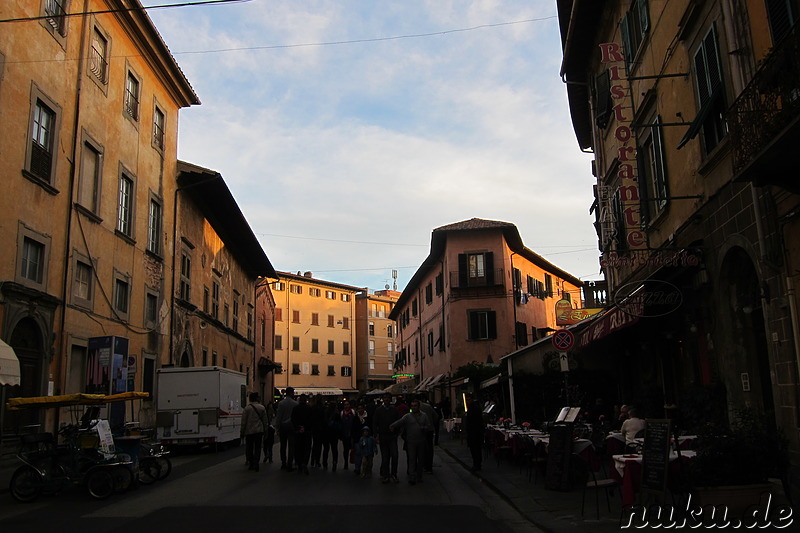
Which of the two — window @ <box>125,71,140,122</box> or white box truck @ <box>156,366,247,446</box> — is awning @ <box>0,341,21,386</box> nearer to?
white box truck @ <box>156,366,247,446</box>

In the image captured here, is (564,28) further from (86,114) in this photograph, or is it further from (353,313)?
(353,313)

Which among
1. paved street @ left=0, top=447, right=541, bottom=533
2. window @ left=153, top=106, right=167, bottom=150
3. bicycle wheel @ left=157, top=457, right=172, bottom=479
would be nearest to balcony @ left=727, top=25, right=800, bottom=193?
paved street @ left=0, top=447, right=541, bottom=533

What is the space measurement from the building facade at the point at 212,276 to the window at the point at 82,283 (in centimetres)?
658

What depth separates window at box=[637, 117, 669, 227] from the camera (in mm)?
14352

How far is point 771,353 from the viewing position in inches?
385

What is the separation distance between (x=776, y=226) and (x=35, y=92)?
1597 cm

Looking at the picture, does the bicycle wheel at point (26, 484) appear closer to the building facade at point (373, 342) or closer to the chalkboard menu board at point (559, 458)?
the chalkboard menu board at point (559, 458)

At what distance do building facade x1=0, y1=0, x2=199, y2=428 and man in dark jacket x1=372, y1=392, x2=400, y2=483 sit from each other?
843cm

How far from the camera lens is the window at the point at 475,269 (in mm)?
42094

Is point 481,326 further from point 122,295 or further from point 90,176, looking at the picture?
point 90,176

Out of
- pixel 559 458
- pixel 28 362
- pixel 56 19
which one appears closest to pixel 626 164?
pixel 559 458

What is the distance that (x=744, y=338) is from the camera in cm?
1102

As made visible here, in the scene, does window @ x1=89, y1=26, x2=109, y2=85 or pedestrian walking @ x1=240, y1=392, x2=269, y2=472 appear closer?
pedestrian walking @ x1=240, y1=392, x2=269, y2=472

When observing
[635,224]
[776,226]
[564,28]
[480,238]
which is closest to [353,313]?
[480,238]
